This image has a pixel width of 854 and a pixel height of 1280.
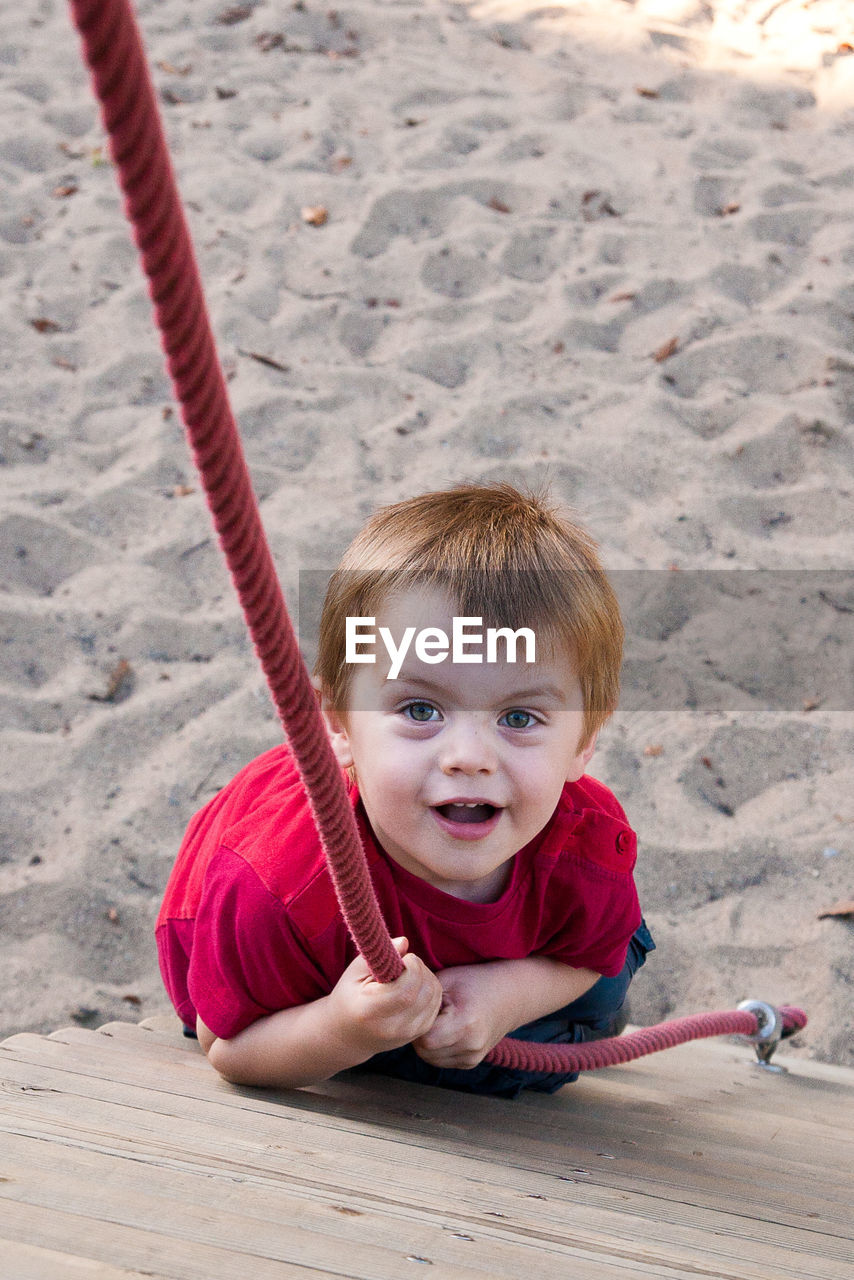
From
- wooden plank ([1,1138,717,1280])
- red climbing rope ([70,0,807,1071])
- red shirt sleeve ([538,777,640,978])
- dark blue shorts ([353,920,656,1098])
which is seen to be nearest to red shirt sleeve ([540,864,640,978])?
red shirt sleeve ([538,777,640,978])

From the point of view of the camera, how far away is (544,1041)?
5.60ft

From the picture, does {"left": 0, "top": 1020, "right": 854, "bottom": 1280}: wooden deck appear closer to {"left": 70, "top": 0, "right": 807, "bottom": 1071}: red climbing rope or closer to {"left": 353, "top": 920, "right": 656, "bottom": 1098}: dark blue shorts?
{"left": 353, "top": 920, "right": 656, "bottom": 1098}: dark blue shorts

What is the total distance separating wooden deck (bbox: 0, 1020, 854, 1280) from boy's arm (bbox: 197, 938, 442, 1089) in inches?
1.4

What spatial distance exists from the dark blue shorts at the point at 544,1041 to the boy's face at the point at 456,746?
374 mm

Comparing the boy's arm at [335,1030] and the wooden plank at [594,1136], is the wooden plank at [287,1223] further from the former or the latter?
the boy's arm at [335,1030]

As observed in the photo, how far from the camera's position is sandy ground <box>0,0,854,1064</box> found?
232 cm

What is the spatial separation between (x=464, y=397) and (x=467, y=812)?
7.98ft

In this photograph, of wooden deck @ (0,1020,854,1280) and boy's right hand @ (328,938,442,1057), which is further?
boy's right hand @ (328,938,442,1057)

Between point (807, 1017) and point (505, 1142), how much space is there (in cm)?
103

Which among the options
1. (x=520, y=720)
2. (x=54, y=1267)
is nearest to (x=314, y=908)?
(x=520, y=720)

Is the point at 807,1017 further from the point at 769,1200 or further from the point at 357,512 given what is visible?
the point at 357,512

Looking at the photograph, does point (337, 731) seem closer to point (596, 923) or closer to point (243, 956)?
point (243, 956)

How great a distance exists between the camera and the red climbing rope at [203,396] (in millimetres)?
490

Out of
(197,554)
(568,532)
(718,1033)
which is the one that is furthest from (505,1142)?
(197,554)
